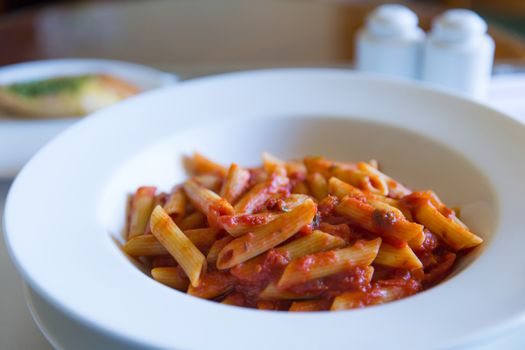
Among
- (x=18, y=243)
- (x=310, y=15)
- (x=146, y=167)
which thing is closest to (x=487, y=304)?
(x=18, y=243)

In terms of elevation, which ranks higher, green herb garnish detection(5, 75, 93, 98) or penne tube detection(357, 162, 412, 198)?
penne tube detection(357, 162, 412, 198)

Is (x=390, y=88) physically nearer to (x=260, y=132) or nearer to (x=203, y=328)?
(x=260, y=132)

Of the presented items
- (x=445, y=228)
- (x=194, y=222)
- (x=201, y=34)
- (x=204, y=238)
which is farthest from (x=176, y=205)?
(x=201, y=34)

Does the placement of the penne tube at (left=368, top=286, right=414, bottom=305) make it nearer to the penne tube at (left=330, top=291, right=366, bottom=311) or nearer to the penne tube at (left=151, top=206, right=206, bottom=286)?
the penne tube at (left=330, top=291, right=366, bottom=311)

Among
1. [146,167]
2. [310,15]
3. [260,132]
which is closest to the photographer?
[146,167]

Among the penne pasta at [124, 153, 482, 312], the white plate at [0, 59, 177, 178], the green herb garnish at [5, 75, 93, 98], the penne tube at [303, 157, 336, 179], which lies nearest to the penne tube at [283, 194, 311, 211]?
the penne pasta at [124, 153, 482, 312]

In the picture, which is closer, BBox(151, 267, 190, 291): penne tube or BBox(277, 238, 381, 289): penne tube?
BBox(277, 238, 381, 289): penne tube
